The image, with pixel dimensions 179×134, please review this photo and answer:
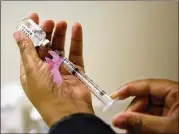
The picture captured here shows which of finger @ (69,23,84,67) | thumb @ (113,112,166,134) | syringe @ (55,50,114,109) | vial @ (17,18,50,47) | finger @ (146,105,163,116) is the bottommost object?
finger @ (146,105,163,116)

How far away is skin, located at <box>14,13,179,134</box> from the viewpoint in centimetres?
64

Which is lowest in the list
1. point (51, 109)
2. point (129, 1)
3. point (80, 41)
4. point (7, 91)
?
point (7, 91)

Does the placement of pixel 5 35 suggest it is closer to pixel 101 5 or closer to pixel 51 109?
pixel 101 5

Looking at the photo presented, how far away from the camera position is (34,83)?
81 centimetres

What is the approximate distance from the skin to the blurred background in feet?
1.68

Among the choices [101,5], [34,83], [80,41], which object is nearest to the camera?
[34,83]

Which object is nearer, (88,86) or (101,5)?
(88,86)

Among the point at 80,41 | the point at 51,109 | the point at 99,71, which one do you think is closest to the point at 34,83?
the point at 51,109

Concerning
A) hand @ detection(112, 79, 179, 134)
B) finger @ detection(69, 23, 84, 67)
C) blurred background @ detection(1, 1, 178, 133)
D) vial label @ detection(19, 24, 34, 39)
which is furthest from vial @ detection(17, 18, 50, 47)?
blurred background @ detection(1, 1, 178, 133)

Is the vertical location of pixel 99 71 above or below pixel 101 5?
below

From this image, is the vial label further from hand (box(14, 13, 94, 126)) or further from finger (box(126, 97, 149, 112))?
finger (box(126, 97, 149, 112))

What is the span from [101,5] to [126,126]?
0.92 meters

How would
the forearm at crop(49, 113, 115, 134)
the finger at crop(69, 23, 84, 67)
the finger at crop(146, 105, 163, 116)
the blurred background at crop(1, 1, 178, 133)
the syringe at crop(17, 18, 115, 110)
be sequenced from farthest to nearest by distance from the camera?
the blurred background at crop(1, 1, 178, 133), the finger at crop(69, 23, 84, 67), the syringe at crop(17, 18, 115, 110), the finger at crop(146, 105, 163, 116), the forearm at crop(49, 113, 115, 134)

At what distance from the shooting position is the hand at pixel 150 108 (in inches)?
25.1
